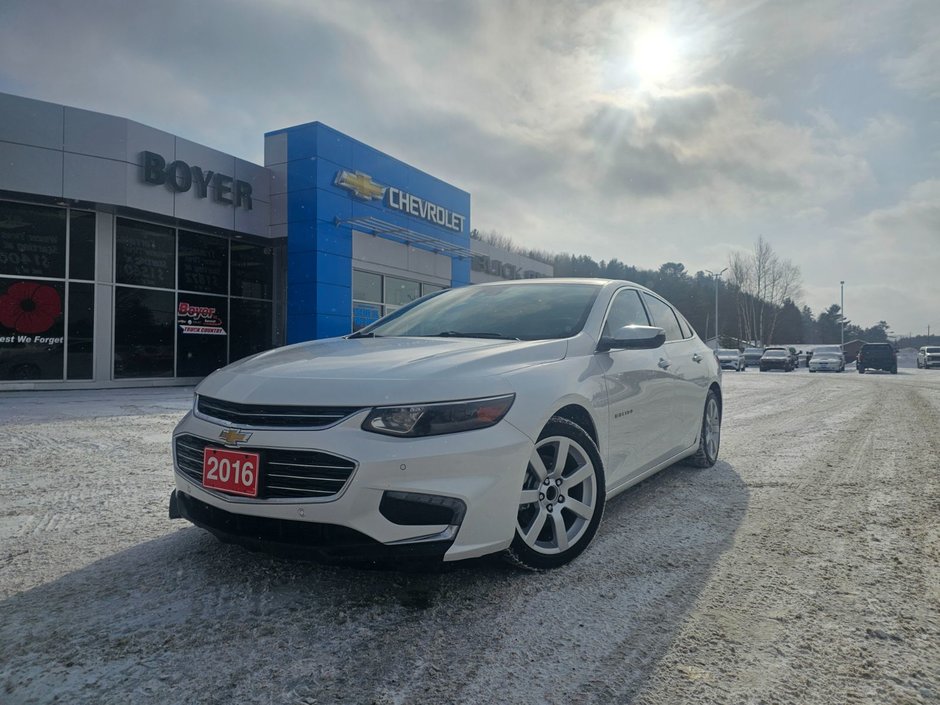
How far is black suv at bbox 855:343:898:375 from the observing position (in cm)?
2970

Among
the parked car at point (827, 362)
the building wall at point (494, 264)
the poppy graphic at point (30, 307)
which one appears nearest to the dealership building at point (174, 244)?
the poppy graphic at point (30, 307)

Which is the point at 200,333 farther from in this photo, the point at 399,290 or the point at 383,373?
the point at 383,373

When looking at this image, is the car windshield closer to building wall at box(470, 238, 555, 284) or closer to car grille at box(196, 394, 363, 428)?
car grille at box(196, 394, 363, 428)

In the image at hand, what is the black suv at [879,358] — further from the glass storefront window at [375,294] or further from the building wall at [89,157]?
the building wall at [89,157]

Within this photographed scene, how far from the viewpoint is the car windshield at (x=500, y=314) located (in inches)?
128

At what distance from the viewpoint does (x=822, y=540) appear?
3.01 meters

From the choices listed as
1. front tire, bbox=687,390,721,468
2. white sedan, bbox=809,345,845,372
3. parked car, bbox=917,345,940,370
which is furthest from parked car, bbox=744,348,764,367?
front tire, bbox=687,390,721,468

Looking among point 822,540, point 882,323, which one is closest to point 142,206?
point 822,540

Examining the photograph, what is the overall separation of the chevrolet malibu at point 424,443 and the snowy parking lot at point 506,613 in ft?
0.81

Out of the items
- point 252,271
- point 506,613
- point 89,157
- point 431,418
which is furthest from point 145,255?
point 506,613

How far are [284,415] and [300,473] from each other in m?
0.25

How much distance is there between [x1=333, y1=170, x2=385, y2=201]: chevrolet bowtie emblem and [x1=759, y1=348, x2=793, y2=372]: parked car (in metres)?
26.1

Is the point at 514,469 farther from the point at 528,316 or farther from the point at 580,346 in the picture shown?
the point at 528,316

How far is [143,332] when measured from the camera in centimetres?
1439
